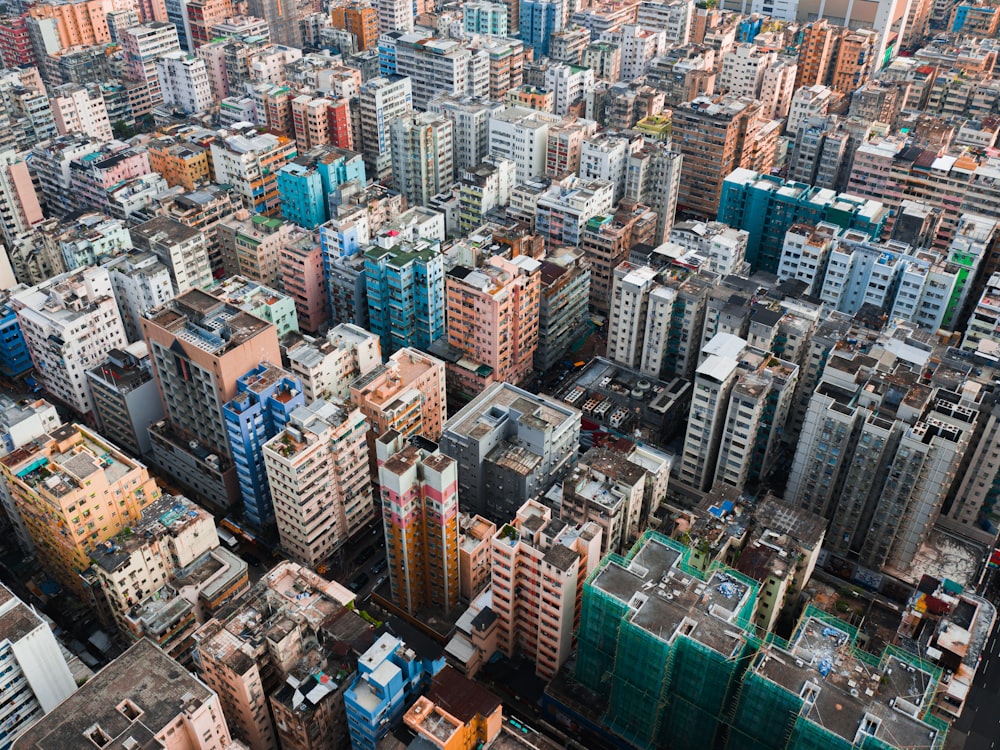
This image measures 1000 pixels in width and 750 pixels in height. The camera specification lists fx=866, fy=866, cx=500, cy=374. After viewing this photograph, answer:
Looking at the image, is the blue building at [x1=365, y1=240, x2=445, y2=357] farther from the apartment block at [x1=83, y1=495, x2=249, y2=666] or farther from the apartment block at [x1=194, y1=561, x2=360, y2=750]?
the apartment block at [x1=194, y1=561, x2=360, y2=750]

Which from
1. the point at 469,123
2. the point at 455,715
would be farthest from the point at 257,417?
the point at 469,123

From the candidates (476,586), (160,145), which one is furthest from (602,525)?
(160,145)

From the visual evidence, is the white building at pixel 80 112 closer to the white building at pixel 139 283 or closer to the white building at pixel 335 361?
the white building at pixel 139 283

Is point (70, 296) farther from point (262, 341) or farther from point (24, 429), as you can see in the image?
point (262, 341)

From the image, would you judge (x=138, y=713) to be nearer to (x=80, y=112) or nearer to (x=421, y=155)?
(x=421, y=155)

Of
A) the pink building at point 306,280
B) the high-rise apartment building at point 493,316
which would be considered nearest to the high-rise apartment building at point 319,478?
the high-rise apartment building at point 493,316

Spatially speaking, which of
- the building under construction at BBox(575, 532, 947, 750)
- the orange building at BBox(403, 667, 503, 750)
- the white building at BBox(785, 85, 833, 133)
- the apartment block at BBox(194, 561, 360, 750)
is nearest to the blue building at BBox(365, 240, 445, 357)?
the apartment block at BBox(194, 561, 360, 750)
